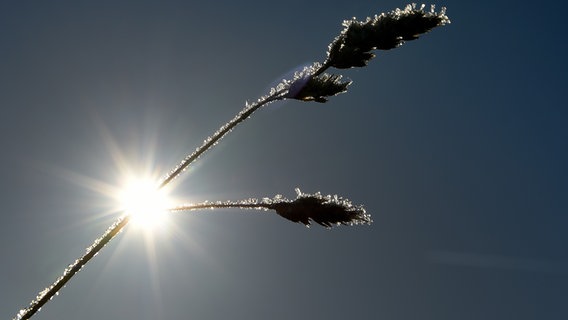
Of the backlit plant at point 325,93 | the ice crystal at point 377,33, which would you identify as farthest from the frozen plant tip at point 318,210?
the ice crystal at point 377,33

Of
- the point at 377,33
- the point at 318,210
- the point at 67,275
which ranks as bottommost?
the point at 67,275

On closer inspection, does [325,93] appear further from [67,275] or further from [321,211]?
[67,275]

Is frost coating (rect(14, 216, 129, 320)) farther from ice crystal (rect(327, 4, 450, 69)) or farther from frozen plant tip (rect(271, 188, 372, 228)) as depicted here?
ice crystal (rect(327, 4, 450, 69))

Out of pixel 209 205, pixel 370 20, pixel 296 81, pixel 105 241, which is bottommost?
pixel 105 241

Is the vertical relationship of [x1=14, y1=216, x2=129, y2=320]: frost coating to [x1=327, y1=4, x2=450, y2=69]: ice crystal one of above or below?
below

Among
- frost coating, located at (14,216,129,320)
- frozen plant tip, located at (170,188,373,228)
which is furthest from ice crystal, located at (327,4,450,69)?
frost coating, located at (14,216,129,320)

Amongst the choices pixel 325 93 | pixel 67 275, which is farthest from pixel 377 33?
pixel 67 275

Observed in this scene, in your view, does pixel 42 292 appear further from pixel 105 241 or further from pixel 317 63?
pixel 317 63

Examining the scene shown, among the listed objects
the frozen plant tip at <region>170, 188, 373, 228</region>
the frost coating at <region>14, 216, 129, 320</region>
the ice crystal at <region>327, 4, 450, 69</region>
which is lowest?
the frost coating at <region>14, 216, 129, 320</region>

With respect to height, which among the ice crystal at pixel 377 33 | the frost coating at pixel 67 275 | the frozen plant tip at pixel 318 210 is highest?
the ice crystal at pixel 377 33

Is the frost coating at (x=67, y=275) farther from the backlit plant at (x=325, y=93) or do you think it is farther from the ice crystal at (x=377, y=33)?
the ice crystal at (x=377, y=33)

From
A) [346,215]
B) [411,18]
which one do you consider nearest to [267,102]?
[346,215]
